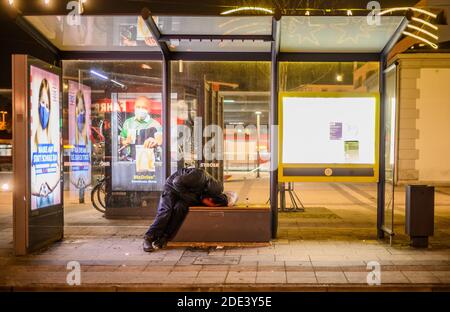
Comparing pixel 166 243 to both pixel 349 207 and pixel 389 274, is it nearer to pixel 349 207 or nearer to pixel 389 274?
pixel 389 274

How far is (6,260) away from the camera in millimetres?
6559

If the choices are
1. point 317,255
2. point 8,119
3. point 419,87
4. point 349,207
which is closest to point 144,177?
point 317,255

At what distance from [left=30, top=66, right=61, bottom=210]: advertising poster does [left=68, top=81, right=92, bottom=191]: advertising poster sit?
11.3 feet

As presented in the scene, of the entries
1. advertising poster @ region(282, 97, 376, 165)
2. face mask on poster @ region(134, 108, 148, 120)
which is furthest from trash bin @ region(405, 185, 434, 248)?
face mask on poster @ region(134, 108, 148, 120)

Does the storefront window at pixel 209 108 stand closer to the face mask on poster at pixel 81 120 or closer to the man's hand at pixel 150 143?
the man's hand at pixel 150 143

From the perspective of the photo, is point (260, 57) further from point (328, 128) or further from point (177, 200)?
point (177, 200)

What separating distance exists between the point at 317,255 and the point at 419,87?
39.8ft

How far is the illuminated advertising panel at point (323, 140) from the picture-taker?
7.85m

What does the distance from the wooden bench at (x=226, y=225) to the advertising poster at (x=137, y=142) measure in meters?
2.68

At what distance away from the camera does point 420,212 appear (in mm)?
7305

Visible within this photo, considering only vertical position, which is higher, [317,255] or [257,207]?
[257,207]

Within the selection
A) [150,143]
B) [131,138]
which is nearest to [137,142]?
[131,138]

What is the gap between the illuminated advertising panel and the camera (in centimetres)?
785
